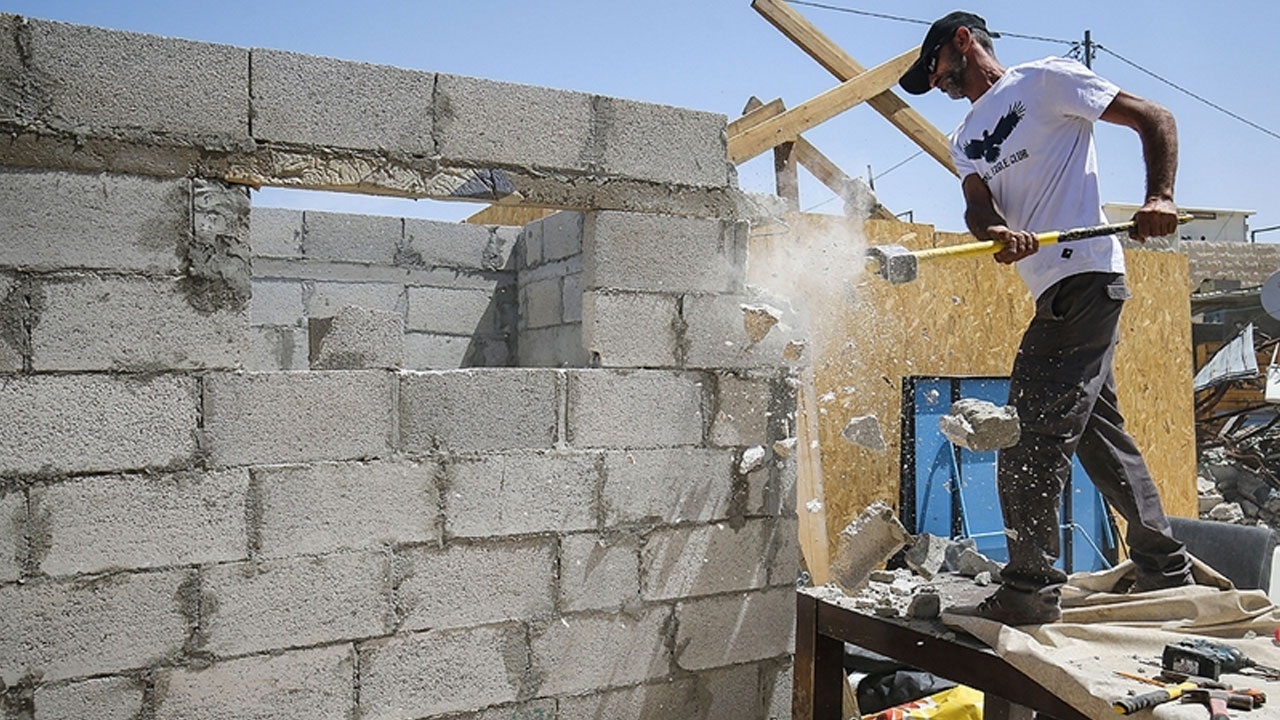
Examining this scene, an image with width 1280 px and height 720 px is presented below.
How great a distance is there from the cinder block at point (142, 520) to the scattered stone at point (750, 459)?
66.0 inches

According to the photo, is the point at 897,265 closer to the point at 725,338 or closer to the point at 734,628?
the point at 725,338

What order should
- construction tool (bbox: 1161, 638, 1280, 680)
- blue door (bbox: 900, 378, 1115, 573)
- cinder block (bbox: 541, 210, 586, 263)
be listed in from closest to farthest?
construction tool (bbox: 1161, 638, 1280, 680) < cinder block (bbox: 541, 210, 586, 263) < blue door (bbox: 900, 378, 1115, 573)

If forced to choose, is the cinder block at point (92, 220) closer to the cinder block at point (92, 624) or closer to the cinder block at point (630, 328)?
the cinder block at point (92, 624)

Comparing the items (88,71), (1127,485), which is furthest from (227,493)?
(1127,485)

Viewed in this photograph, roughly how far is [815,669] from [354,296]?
3.02 m

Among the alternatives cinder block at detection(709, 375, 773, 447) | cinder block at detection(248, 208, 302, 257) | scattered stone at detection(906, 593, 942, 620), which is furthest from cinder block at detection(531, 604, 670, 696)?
cinder block at detection(248, 208, 302, 257)

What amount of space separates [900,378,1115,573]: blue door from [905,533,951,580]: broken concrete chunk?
2309mm

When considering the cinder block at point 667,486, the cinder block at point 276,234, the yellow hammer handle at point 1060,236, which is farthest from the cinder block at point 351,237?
the yellow hammer handle at point 1060,236

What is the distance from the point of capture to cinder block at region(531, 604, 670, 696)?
129 inches

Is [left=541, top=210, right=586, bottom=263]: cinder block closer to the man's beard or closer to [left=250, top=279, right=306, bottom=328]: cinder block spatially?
[left=250, top=279, right=306, bottom=328]: cinder block

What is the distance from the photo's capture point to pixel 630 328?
340cm

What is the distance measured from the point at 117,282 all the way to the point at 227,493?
25.2 inches

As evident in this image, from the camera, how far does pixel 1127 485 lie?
3201 mm

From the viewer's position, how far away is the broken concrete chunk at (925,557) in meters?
3.93
